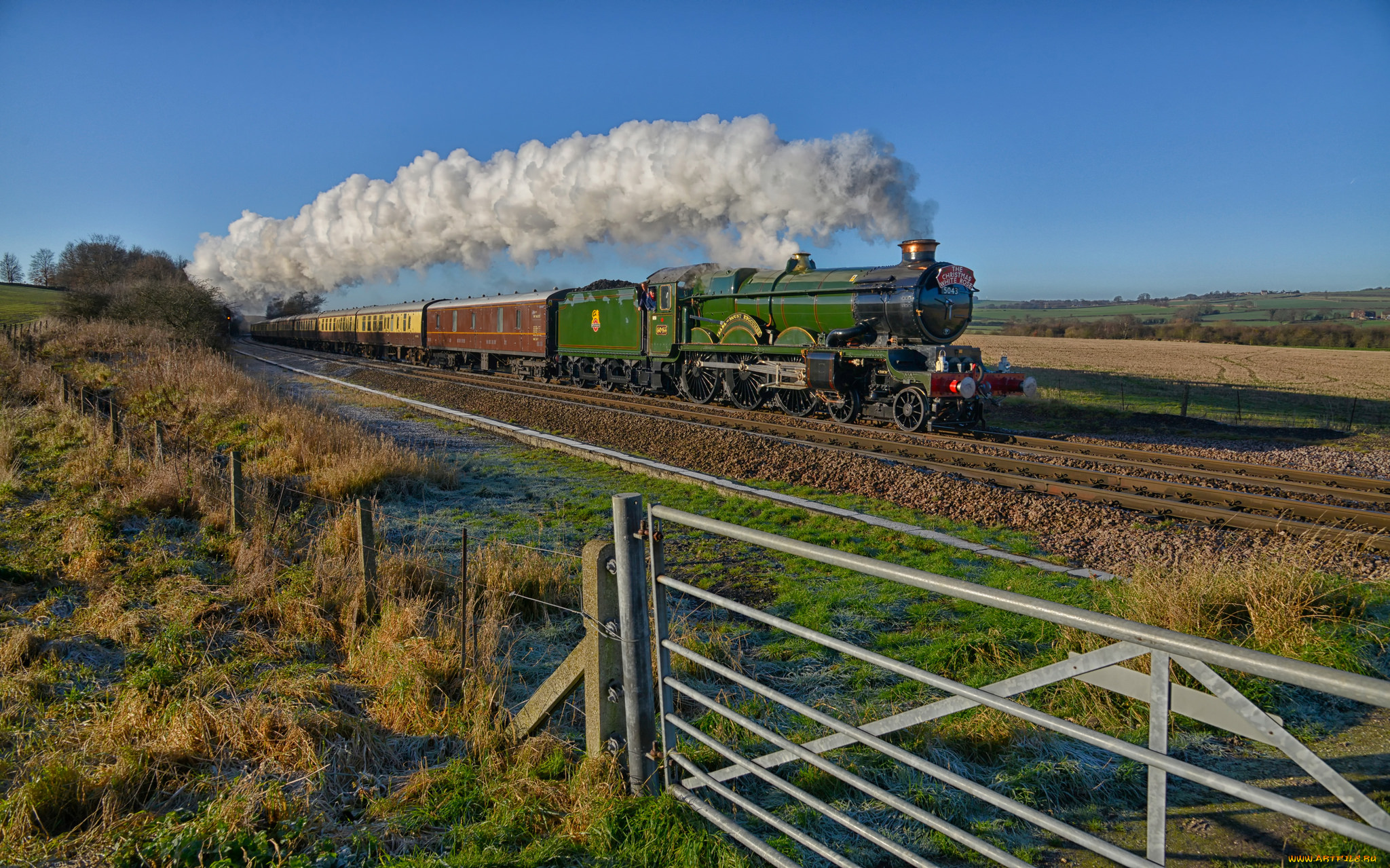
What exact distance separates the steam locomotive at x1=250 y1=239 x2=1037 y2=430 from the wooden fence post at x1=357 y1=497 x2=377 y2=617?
37.1 feet

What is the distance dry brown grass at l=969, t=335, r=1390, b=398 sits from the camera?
3080cm

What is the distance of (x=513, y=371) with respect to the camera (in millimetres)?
31359

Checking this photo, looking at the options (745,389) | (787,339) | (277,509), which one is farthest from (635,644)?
(745,389)

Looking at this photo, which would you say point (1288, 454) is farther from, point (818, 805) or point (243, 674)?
point (243, 674)

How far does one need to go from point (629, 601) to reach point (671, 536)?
5.16 m

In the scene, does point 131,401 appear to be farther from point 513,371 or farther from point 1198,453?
point 1198,453

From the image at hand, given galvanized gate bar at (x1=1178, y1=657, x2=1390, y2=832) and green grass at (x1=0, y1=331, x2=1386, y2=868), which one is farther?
green grass at (x1=0, y1=331, x2=1386, y2=868)

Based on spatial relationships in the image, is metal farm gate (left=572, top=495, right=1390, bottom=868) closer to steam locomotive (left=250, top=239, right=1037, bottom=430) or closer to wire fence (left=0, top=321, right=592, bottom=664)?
wire fence (left=0, top=321, right=592, bottom=664)

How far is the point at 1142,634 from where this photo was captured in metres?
1.85

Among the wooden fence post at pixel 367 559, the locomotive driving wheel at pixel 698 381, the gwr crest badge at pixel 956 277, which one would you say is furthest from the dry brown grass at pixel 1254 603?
the locomotive driving wheel at pixel 698 381

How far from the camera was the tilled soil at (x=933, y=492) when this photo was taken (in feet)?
25.1

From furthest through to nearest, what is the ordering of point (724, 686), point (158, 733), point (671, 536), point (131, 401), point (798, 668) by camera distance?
1. point (131, 401)
2. point (671, 536)
3. point (798, 668)
4. point (724, 686)
5. point (158, 733)

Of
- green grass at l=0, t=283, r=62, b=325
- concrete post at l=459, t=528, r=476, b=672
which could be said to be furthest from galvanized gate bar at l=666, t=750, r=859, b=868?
green grass at l=0, t=283, r=62, b=325

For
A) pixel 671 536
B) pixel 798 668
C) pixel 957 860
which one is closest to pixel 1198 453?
pixel 671 536
